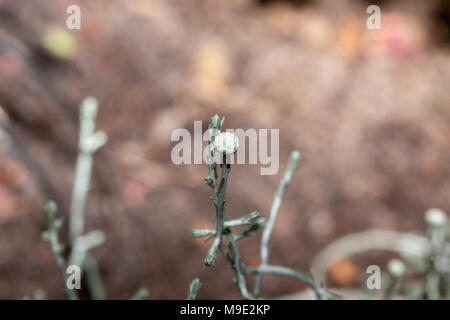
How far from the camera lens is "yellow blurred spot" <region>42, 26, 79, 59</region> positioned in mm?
1455

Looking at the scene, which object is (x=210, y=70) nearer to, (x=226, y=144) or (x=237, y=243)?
(x=237, y=243)

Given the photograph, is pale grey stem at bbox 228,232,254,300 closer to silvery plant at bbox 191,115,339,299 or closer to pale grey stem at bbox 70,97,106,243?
silvery plant at bbox 191,115,339,299

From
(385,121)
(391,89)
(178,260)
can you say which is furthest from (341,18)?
(178,260)

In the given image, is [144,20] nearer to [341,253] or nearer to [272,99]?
[272,99]

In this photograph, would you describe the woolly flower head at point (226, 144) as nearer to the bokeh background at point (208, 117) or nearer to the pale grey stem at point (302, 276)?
the pale grey stem at point (302, 276)

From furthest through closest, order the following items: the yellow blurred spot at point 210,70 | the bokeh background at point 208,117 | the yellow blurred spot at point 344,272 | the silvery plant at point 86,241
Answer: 1. the yellow blurred spot at point 210,70
2. the yellow blurred spot at point 344,272
3. the bokeh background at point 208,117
4. the silvery plant at point 86,241

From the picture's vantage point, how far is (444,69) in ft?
6.13

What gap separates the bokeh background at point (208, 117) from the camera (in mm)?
1239

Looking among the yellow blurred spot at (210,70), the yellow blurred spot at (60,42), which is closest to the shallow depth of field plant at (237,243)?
the yellow blurred spot at (60,42)

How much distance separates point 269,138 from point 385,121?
0.50 m

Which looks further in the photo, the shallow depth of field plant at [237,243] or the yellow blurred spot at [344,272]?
the yellow blurred spot at [344,272]

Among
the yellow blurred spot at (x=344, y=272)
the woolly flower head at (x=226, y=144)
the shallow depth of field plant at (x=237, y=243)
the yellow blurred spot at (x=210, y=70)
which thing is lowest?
the yellow blurred spot at (x=344, y=272)

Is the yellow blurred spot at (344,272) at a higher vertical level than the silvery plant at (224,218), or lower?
lower

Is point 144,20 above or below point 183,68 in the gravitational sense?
above
